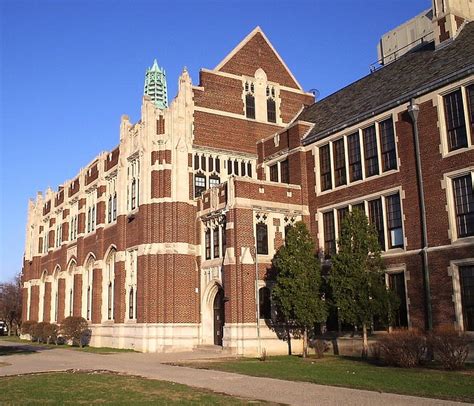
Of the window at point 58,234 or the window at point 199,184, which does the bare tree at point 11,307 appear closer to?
the window at point 58,234

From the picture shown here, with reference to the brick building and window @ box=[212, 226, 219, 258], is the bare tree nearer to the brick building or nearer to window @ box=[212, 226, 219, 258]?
the brick building

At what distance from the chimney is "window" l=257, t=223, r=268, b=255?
13.0 metres

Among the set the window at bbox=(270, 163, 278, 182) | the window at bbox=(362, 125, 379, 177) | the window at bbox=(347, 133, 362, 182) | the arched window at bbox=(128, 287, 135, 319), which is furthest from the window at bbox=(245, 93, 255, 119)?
the arched window at bbox=(128, 287, 135, 319)

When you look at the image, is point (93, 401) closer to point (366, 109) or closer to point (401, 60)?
point (366, 109)

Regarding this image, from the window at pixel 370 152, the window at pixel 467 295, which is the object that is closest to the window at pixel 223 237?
the window at pixel 370 152

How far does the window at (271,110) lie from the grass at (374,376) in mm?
20110

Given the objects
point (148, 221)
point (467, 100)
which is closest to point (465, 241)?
point (467, 100)

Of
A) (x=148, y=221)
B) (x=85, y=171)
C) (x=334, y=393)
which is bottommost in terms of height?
(x=334, y=393)

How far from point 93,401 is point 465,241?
15.7 meters

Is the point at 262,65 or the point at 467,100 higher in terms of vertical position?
the point at 262,65

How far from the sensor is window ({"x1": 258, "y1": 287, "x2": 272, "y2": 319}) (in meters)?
28.6

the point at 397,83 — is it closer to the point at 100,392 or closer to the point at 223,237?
the point at 223,237

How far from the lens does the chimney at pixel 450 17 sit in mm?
27953

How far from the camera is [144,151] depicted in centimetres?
3359
